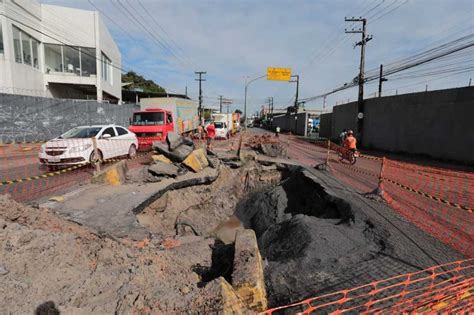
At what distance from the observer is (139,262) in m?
3.76

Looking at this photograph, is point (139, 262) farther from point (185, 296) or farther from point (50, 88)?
point (50, 88)

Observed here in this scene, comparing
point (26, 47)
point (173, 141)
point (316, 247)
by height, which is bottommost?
point (316, 247)

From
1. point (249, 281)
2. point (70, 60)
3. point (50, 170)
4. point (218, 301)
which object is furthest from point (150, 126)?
point (70, 60)

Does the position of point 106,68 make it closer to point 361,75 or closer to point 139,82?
point 361,75

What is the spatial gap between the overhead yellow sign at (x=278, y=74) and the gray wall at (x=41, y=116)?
57.5ft

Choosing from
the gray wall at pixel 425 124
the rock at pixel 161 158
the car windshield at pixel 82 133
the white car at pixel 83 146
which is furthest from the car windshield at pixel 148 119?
the gray wall at pixel 425 124

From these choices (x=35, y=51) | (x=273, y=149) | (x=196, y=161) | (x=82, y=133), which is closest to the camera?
(x=196, y=161)

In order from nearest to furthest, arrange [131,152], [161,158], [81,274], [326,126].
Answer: [81,274] < [161,158] < [131,152] < [326,126]

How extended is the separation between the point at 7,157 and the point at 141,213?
11.2 metres

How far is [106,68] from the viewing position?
30.7 m

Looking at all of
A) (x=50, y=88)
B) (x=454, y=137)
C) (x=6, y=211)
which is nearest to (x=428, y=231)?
(x=6, y=211)

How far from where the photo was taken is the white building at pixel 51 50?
19609 mm

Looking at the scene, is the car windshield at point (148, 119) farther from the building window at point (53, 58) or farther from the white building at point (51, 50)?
the building window at point (53, 58)

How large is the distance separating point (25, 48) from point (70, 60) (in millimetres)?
4965
